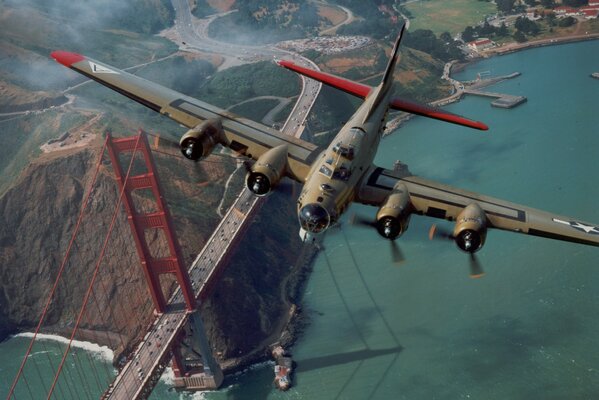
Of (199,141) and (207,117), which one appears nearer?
(199,141)

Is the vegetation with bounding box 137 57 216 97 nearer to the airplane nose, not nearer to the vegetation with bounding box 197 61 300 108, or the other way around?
the vegetation with bounding box 197 61 300 108

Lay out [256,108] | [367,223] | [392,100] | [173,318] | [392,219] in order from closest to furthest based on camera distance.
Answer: [367,223]
[392,219]
[392,100]
[173,318]
[256,108]

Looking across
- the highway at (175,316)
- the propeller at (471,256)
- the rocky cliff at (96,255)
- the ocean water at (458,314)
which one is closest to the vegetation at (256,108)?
the rocky cliff at (96,255)

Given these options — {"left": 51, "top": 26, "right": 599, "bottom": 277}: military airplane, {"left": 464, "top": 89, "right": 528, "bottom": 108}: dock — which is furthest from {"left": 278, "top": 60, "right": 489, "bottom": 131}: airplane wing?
{"left": 464, "top": 89, "right": 528, "bottom": 108}: dock

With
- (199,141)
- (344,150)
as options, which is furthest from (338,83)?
(199,141)

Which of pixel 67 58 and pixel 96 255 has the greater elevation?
pixel 67 58

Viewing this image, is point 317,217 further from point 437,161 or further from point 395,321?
point 437,161

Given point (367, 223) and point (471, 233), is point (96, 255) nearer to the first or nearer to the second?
point (367, 223)
